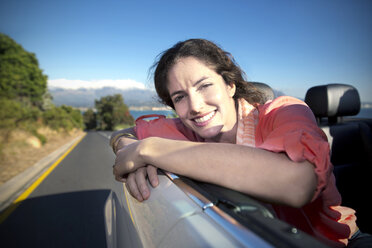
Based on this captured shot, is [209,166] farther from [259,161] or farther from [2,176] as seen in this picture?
[2,176]

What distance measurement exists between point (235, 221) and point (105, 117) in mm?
69593

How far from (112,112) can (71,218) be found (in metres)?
66.1

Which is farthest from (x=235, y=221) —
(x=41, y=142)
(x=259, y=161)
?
(x=41, y=142)

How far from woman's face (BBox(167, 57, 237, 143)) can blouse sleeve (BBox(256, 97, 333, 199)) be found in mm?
428

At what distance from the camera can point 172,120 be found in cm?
207

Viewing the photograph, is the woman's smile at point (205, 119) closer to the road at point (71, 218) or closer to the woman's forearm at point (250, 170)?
the woman's forearm at point (250, 170)

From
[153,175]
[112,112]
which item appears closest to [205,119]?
[153,175]

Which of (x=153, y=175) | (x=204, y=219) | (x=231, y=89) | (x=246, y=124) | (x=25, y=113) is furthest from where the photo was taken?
(x=25, y=113)

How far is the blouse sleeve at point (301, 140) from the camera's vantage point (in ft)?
2.69

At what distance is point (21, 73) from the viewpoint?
78.5 feet

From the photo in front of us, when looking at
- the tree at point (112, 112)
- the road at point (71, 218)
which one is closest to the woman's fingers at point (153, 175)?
the road at point (71, 218)

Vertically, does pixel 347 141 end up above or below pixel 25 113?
above

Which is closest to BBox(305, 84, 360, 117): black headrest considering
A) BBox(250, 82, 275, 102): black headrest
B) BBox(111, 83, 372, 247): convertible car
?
BBox(250, 82, 275, 102): black headrest

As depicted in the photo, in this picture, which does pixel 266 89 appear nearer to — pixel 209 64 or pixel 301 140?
pixel 209 64
